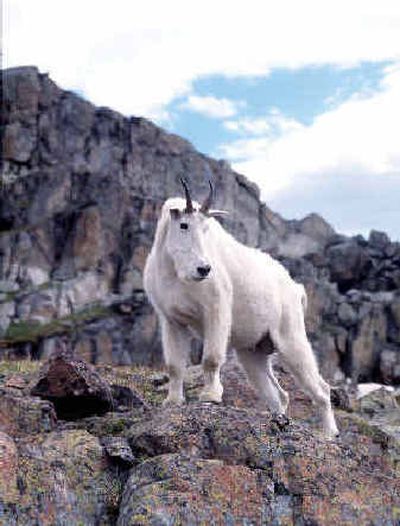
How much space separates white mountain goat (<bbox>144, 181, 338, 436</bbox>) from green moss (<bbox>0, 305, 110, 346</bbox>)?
94759mm

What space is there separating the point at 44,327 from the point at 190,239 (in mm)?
105025

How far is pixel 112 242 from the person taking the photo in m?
135

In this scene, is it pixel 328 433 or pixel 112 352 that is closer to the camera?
pixel 328 433

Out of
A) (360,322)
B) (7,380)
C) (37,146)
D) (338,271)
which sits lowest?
(7,380)

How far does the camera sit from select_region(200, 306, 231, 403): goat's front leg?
9789 mm

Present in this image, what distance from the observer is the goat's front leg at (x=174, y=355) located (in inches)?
403

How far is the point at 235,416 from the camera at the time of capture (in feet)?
27.9

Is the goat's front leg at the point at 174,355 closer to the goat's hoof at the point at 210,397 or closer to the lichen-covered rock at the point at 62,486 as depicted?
the goat's hoof at the point at 210,397

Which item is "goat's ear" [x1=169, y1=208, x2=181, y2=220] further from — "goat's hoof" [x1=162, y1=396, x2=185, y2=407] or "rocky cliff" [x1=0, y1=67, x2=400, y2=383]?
"rocky cliff" [x1=0, y1=67, x2=400, y2=383]

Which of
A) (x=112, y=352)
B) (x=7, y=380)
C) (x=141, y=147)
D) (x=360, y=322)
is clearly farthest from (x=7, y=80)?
(x=7, y=380)

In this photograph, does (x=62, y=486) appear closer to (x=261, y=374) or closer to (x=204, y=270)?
(x=204, y=270)

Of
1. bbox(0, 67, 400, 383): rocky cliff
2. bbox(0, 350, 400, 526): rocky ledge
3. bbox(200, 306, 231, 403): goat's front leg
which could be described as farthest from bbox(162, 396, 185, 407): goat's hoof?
bbox(0, 67, 400, 383): rocky cliff

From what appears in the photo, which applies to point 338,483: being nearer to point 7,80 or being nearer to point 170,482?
point 170,482

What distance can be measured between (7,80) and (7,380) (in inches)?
6081
